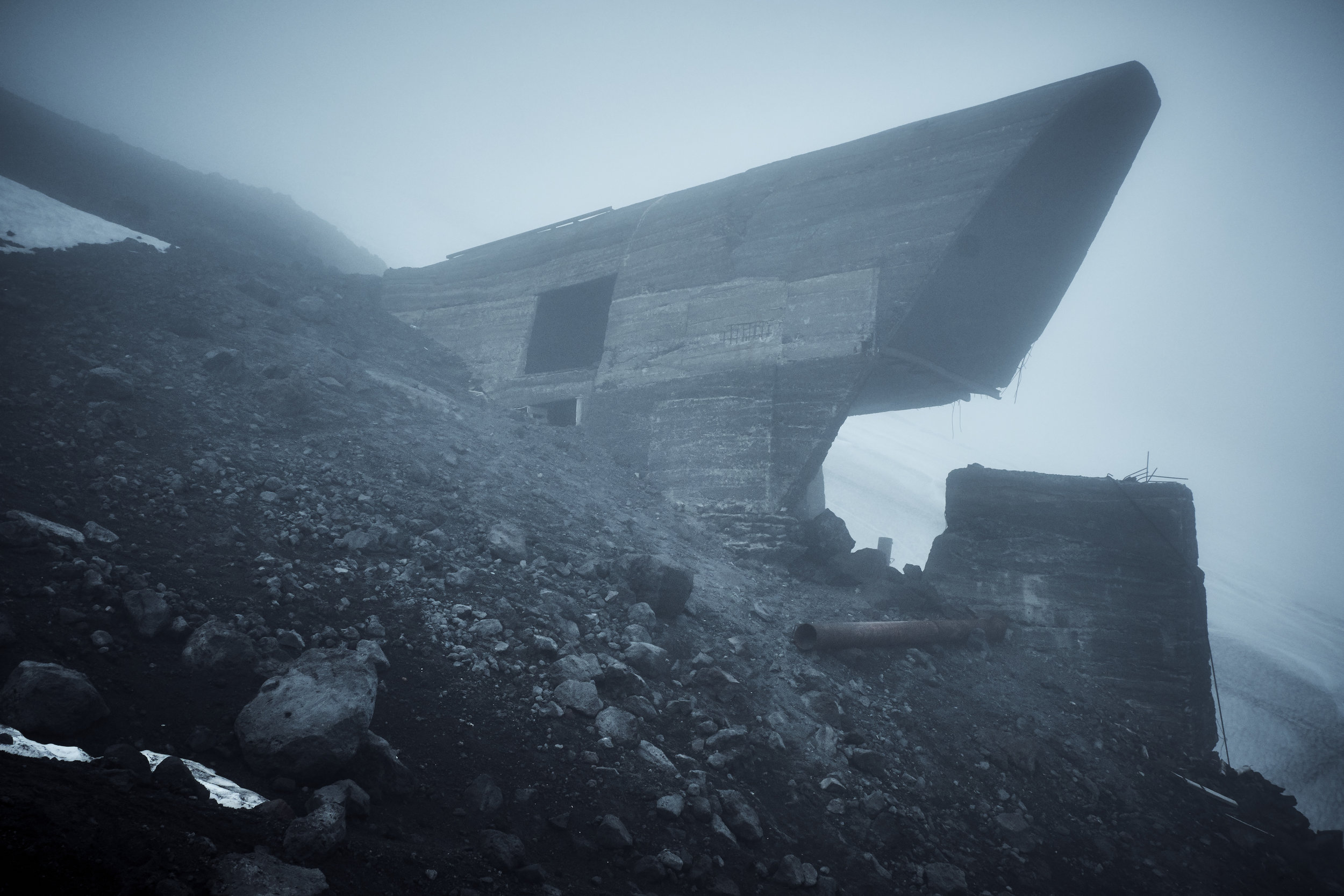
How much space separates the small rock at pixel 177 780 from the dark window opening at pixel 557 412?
27.8 feet

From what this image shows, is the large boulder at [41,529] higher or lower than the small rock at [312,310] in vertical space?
lower

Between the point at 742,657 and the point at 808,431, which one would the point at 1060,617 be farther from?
the point at 742,657

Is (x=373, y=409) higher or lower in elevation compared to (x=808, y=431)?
lower

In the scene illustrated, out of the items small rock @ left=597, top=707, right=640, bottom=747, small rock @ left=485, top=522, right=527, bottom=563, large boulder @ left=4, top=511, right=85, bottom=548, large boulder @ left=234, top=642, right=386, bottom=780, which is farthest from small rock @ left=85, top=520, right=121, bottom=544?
small rock @ left=597, top=707, right=640, bottom=747

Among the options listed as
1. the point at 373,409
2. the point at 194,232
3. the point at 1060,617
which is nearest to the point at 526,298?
the point at 373,409

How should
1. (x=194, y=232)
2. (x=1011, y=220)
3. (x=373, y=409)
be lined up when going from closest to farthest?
(x=373, y=409)
(x=1011, y=220)
(x=194, y=232)

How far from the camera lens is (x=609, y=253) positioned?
35.5 ft

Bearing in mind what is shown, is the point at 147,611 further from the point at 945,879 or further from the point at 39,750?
the point at 945,879

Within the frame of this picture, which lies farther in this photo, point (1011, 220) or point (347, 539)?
point (1011, 220)

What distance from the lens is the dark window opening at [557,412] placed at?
1041cm

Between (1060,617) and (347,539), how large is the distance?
25.5 ft

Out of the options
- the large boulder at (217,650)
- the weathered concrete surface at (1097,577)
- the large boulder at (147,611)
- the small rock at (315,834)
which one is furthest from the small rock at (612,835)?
the weathered concrete surface at (1097,577)

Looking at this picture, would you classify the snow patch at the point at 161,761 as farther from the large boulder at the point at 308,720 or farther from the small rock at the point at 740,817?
the small rock at the point at 740,817

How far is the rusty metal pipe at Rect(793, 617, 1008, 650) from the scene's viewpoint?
4598mm
